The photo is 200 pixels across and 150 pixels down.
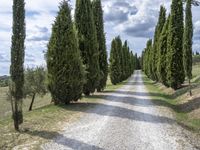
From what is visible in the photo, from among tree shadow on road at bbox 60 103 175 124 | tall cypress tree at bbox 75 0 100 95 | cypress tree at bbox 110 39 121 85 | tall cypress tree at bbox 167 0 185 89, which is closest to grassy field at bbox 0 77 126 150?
tree shadow on road at bbox 60 103 175 124

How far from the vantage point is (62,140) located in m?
11.5

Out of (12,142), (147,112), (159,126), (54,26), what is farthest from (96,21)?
(12,142)

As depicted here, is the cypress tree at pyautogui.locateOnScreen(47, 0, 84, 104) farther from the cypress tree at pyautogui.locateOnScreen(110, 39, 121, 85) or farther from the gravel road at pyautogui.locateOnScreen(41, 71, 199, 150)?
the cypress tree at pyautogui.locateOnScreen(110, 39, 121, 85)

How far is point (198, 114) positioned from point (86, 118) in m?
5.95

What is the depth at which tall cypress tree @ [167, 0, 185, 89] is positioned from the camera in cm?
3331

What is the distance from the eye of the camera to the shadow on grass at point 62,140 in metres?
10.7

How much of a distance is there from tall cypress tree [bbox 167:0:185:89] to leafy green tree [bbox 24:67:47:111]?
15.4 meters

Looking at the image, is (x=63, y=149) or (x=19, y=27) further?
(x=19, y=27)

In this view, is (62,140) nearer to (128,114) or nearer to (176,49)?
(128,114)

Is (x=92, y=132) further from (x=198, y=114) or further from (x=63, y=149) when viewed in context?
(x=198, y=114)

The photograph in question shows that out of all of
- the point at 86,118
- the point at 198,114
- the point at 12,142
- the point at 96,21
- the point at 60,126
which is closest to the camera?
the point at 12,142

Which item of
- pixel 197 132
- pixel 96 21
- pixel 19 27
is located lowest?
pixel 197 132

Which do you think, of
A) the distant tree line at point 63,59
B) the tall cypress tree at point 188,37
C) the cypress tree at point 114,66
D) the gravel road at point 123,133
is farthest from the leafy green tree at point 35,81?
the gravel road at point 123,133

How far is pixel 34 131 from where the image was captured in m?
13.2
